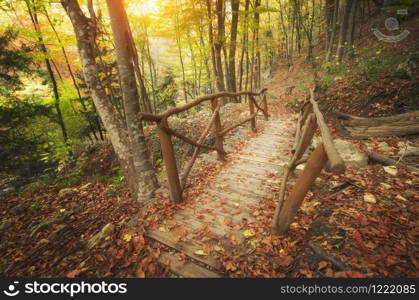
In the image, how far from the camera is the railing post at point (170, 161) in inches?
110

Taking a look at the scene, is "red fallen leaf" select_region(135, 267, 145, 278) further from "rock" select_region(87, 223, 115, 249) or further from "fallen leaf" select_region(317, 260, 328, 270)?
"fallen leaf" select_region(317, 260, 328, 270)

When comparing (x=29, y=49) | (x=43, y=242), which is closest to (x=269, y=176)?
(x=43, y=242)

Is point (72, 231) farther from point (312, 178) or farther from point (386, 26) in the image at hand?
point (386, 26)

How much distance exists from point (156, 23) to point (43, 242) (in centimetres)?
1197

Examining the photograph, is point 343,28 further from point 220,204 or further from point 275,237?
point 275,237

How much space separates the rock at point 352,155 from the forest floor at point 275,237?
0.60ft

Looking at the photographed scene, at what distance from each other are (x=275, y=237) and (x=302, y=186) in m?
0.86

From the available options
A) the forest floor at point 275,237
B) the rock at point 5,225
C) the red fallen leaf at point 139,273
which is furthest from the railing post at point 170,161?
the rock at point 5,225

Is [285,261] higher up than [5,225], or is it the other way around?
[285,261]

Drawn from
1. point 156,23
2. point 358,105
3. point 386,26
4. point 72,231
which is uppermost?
point 156,23

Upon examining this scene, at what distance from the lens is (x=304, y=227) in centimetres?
248

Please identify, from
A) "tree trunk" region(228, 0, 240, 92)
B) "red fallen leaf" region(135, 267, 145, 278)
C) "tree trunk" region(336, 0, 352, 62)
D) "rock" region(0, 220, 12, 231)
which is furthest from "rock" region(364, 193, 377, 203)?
"tree trunk" region(336, 0, 352, 62)

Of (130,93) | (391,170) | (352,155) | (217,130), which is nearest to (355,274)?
(391,170)

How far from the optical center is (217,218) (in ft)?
9.51
